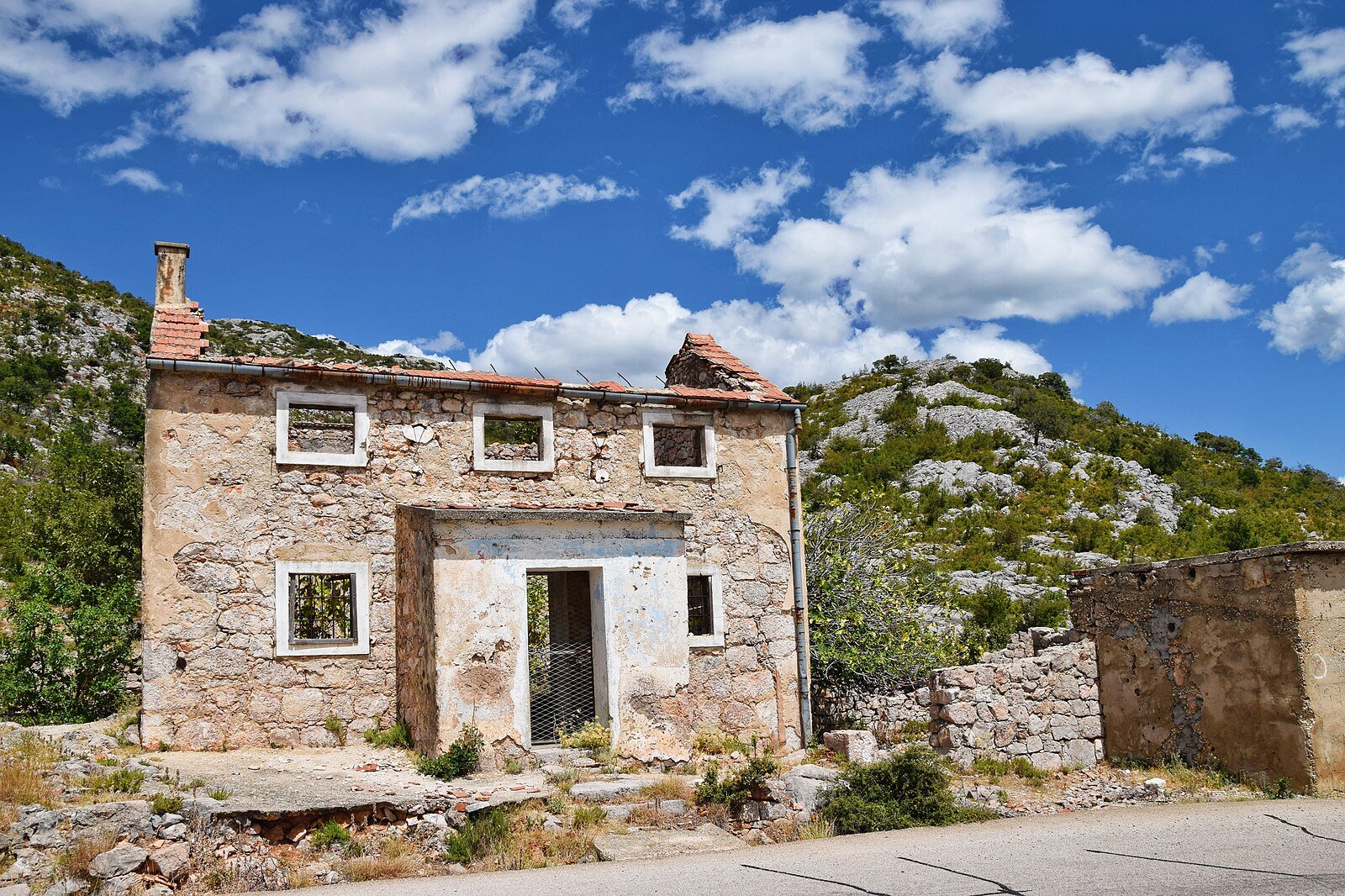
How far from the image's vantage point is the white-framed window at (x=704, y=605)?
1548 centimetres

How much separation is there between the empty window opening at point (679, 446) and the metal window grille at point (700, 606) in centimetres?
194

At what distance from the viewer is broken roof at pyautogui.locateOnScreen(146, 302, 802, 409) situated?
44.8 ft

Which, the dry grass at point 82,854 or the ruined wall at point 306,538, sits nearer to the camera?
the dry grass at point 82,854

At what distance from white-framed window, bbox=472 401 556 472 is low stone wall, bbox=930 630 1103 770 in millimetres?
6563

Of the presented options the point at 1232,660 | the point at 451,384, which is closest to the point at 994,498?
the point at 1232,660

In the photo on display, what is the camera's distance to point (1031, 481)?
37.8 m

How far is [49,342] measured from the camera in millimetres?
41500

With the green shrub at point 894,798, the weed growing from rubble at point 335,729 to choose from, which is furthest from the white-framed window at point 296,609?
the green shrub at point 894,798

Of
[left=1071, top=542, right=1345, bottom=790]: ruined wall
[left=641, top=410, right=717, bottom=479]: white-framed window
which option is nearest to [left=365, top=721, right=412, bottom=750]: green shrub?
[left=641, top=410, right=717, bottom=479]: white-framed window

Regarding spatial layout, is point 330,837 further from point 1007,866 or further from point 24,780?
point 1007,866

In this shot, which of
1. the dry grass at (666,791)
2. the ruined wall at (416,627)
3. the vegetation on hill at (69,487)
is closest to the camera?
the dry grass at (666,791)

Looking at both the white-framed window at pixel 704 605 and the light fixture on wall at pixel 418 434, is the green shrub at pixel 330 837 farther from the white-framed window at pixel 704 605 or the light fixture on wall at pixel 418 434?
the white-framed window at pixel 704 605

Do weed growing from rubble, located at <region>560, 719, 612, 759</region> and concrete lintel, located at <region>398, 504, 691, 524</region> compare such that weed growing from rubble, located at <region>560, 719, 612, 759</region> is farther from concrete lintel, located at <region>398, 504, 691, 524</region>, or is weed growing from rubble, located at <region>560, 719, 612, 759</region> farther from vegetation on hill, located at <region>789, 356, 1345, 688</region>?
vegetation on hill, located at <region>789, 356, 1345, 688</region>

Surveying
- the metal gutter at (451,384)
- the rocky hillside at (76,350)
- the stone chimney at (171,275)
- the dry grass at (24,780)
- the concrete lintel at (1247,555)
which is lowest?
the dry grass at (24,780)
